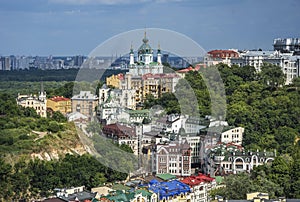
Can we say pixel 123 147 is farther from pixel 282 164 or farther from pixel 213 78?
pixel 213 78

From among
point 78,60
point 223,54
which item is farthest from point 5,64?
point 223,54

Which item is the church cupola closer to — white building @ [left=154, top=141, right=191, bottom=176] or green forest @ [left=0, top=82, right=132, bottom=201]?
green forest @ [left=0, top=82, right=132, bottom=201]

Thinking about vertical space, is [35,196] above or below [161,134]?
below

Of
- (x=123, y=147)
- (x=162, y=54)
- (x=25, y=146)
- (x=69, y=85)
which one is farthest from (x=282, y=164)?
(x=69, y=85)

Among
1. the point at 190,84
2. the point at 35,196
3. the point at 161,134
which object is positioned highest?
the point at 190,84

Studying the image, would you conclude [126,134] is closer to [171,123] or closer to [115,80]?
[171,123]

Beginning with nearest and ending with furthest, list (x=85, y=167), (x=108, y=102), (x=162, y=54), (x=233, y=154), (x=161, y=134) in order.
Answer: (x=85, y=167) → (x=233, y=154) → (x=161, y=134) → (x=108, y=102) → (x=162, y=54)

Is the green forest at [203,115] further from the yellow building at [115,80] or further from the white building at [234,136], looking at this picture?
the yellow building at [115,80]

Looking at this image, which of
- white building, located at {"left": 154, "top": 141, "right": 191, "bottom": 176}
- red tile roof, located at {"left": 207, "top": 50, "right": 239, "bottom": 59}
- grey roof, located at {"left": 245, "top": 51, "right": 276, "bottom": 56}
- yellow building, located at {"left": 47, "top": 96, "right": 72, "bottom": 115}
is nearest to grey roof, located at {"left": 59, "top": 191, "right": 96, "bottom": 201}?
white building, located at {"left": 154, "top": 141, "right": 191, "bottom": 176}
